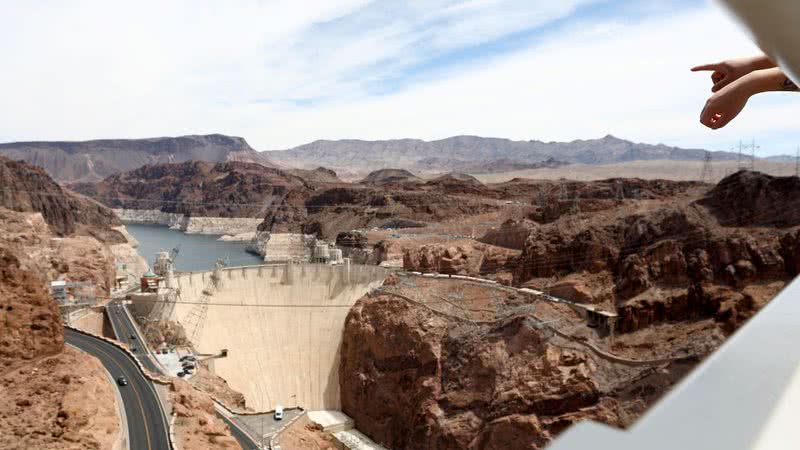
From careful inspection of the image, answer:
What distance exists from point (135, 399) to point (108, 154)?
18931 cm

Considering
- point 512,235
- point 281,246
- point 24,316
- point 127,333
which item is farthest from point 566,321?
point 281,246

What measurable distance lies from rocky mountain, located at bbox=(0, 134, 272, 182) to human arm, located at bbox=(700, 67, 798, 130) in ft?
575

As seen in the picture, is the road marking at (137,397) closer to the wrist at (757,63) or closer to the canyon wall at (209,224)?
the wrist at (757,63)

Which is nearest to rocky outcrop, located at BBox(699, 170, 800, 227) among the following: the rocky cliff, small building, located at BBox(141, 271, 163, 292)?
the rocky cliff

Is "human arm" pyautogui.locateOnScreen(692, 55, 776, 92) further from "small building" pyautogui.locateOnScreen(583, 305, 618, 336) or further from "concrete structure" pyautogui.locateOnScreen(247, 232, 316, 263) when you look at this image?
"concrete structure" pyautogui.locateOnScreen(247, 232, 316, 263)

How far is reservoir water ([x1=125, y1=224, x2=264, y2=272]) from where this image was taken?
197 feet

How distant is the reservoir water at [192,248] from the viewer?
6008 centimetres

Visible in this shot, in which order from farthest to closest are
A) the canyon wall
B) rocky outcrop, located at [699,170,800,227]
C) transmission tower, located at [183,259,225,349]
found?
the canyon wall, transmission tower, located at [183,259,225,349], rocky outcrop, located at [699,170,800,227]

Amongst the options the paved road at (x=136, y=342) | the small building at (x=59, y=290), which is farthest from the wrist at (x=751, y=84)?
the small building at (x=59, y=290)

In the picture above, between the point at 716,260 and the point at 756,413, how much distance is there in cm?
2334

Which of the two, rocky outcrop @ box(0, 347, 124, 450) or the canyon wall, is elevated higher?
rocky outcrop @ box(0, 347, 124, 450)

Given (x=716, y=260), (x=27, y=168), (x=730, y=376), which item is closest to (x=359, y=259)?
(x=716, y=260)

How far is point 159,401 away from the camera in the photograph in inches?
609

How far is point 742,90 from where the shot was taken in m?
2.43
